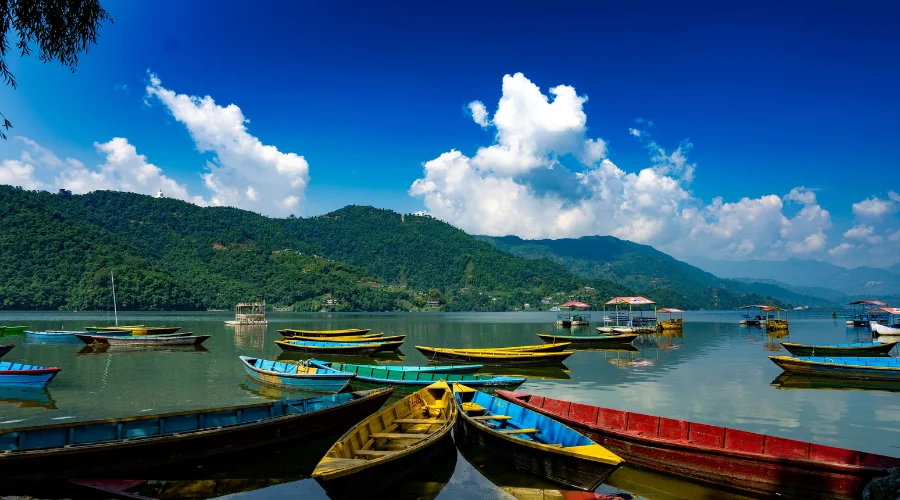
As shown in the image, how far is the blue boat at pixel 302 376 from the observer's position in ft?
63.7

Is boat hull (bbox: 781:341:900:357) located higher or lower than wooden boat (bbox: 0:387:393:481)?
higher

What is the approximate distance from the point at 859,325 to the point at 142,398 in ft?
312

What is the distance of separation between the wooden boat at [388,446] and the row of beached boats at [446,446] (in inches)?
1.2

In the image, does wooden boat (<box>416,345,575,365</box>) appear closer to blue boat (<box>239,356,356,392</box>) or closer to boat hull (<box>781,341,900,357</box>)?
blue boat (<box>239,356,356,392</box>)

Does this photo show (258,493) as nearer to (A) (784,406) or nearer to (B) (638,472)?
(B) (638,472)

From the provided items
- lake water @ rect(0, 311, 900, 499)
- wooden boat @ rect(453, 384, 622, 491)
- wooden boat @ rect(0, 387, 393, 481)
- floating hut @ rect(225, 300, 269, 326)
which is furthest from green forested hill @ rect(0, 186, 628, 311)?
wooden boat @ rect(453, 384, 622, 491)

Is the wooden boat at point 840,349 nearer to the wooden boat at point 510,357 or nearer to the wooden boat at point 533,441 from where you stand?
the wooden boat at point 510,357

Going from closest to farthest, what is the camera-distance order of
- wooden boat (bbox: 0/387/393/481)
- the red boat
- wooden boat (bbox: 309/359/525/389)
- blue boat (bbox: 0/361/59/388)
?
the red boat
wooden boat (bbox: 0/387/393/481)
wooden boat (bbox: 309/359/525/389)
blue boat (bbox: 0/361/59/388)

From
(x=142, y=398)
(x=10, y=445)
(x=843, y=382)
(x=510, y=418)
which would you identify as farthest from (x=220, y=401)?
(x=843, y=382)

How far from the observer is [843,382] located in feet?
83.6

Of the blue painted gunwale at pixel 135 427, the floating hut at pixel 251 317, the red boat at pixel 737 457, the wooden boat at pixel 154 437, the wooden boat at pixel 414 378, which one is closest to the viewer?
the red boat at pixel 737 457

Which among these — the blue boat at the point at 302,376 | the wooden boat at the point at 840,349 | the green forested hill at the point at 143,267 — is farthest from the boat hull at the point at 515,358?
the green forested hill at the point at 143,267

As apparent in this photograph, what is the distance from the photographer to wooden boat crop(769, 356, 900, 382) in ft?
80.8

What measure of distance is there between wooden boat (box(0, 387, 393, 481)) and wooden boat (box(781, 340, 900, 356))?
31.8m
